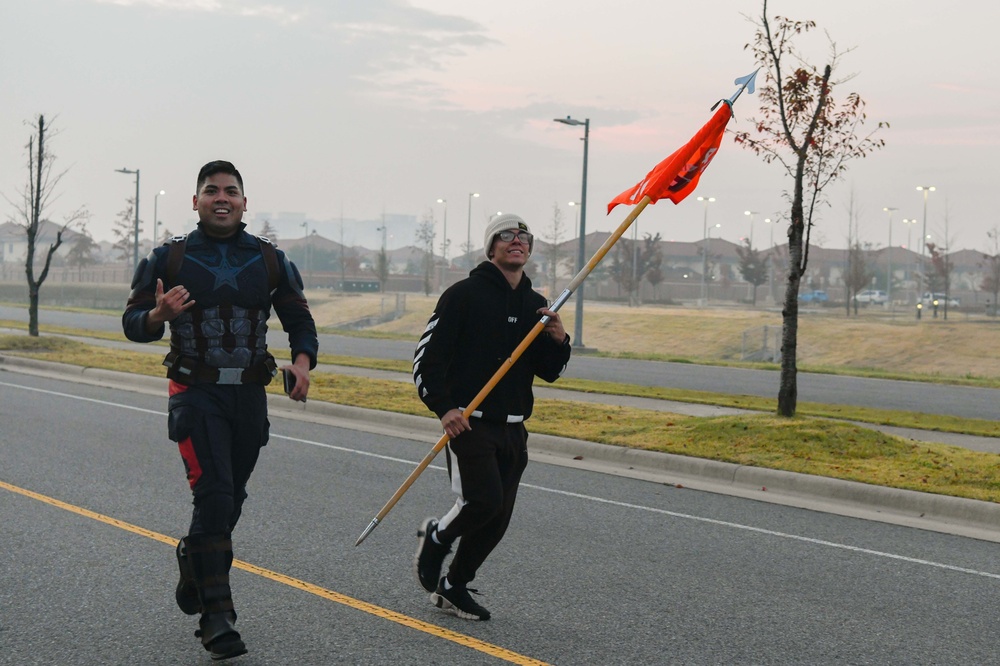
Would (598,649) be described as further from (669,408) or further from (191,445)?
(669,408)

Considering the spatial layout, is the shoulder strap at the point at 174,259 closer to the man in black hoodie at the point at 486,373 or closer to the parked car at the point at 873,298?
the man in black hoodie at the point at 486,373

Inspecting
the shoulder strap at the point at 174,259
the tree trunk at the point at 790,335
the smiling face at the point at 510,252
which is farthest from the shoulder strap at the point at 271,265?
the tree trunk at the point at 790,335

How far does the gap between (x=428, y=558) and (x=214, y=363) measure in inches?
60.8

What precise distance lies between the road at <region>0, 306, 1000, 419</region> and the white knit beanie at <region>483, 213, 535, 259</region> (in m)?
14.2

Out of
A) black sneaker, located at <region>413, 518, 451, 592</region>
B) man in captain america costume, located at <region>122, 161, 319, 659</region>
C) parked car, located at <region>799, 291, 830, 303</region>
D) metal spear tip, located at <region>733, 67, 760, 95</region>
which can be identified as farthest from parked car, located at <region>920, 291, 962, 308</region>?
man in captain america costume, located at <region>122, 161, 319, 659</region>

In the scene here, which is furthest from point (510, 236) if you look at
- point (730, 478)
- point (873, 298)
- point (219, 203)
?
point (873, 298)

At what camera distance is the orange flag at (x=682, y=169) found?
620 centimetres

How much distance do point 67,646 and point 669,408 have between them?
1175 centimetres

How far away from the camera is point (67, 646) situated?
16.9 feet

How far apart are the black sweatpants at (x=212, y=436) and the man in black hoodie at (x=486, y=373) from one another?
0.84m

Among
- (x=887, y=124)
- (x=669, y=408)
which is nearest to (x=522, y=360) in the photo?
(x=887, y=124)

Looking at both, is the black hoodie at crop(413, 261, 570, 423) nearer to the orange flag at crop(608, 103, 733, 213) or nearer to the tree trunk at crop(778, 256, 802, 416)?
the orange flag at crop(608, 103, 733, 213)

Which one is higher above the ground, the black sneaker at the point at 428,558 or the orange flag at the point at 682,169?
the orange flag at the point at 682,169

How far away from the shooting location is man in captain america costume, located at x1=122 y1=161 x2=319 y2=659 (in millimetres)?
4918
